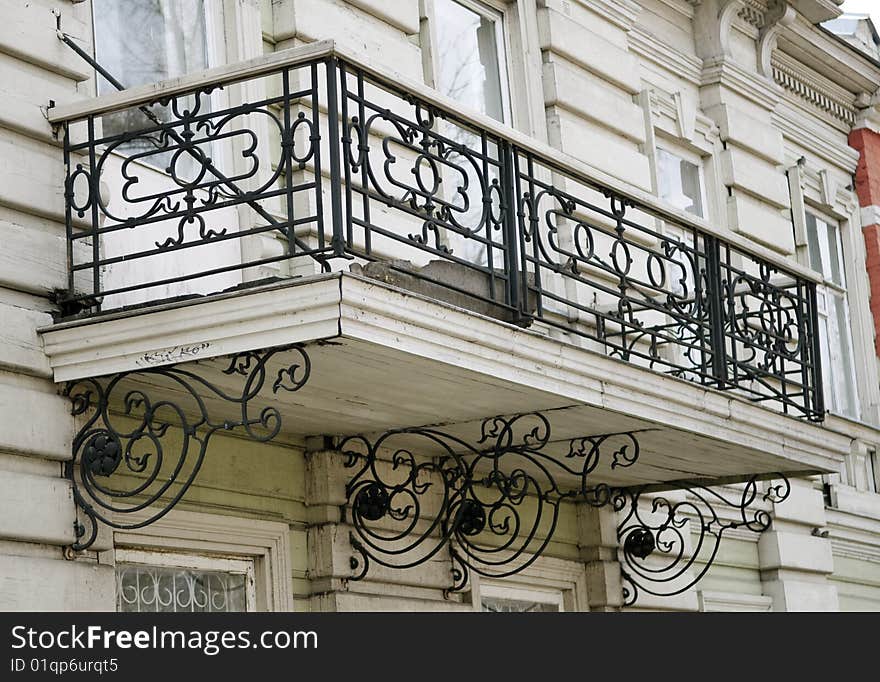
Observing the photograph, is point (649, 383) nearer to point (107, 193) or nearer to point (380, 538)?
point (380, 538)

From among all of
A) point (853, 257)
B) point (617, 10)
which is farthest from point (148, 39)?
point (853, 257)

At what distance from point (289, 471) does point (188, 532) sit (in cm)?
74

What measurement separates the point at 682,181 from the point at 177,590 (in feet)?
18.2

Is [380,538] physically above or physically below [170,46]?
below

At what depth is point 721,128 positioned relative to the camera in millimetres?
11445

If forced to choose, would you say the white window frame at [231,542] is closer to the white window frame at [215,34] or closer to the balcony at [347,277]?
the balcony at [347,277]

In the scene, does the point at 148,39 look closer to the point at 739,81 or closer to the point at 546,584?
the point at 546,584

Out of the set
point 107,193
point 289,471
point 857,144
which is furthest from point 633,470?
point 857,144

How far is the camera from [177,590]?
22.6 ft

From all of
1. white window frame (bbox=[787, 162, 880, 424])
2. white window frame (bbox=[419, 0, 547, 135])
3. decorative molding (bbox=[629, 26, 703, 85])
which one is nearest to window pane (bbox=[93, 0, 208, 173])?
white window frame (bbox=[419, 0, 547, 135])

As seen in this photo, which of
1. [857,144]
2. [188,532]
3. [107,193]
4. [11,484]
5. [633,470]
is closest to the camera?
[11,484]

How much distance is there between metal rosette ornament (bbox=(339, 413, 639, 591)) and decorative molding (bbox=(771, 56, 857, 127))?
485cm

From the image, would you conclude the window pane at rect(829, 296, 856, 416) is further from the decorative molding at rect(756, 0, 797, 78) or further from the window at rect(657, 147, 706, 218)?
the window at rect(657, 147, 706, 218)

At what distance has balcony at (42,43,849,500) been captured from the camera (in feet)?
19.2
